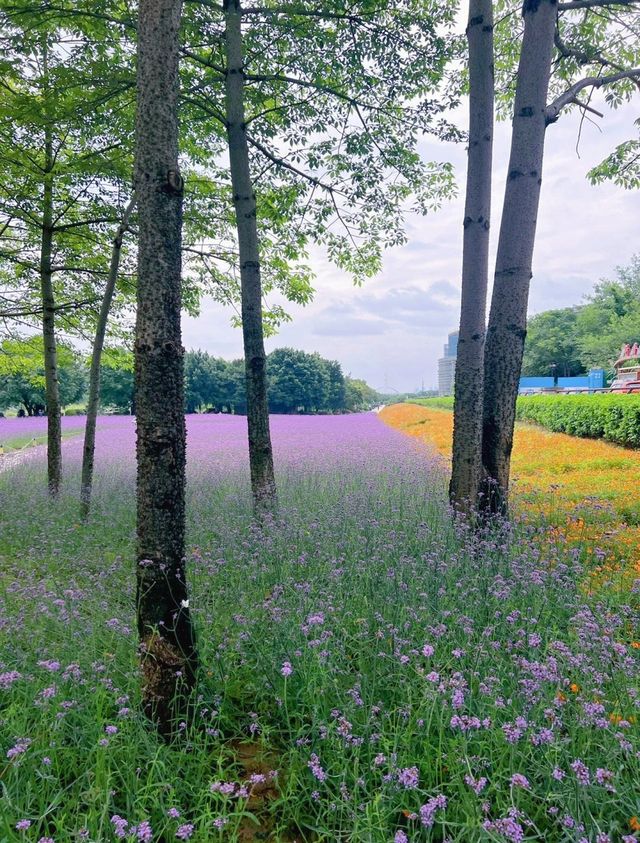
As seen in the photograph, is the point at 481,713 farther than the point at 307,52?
No

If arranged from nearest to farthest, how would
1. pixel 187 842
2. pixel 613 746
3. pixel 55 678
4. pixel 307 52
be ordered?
1. pixel 187 842
2. pixel 613 746
3. pixel 55 678
4. pixel 307 52

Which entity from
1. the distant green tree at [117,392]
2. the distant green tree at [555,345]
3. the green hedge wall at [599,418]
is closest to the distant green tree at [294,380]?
the distant green tree at [117,392]

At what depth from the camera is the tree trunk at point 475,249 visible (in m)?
5.23

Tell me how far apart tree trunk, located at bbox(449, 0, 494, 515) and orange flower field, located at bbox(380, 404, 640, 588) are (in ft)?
3.66

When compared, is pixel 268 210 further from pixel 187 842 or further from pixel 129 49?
pixel 187 842

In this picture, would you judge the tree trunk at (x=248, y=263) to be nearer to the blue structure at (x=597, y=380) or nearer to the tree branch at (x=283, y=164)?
the tree branch at (x=283, y=164)

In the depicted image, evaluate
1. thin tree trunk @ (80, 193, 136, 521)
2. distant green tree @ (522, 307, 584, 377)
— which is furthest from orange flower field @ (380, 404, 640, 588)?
distant green tree @ (522, 307, 584, 377)

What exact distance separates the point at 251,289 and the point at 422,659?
5.01 m

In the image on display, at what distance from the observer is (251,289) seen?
20.8 ft

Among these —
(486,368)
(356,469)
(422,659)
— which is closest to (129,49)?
(486,368)

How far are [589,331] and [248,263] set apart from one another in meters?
65.7

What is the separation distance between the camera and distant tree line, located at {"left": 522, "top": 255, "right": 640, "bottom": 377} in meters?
52.8

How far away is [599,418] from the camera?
16109 mm

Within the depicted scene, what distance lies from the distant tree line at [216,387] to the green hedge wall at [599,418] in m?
29.1
